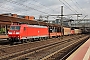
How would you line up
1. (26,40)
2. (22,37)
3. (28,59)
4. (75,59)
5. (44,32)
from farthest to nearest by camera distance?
(44,32) → (26,40) → (22,37) → (28,59) → (75,59)

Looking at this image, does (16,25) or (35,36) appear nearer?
(16,25)

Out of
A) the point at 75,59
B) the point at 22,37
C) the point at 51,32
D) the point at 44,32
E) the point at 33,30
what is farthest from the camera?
the point at 51,32

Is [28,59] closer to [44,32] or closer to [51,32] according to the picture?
[44,32]

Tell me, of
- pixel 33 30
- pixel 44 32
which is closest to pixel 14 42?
pixel 33 30

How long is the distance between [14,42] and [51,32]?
18.5m

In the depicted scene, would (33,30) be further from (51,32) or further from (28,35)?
(51,32)

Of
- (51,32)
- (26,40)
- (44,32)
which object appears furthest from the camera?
(51,32)

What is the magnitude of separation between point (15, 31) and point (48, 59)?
14212 millimetres

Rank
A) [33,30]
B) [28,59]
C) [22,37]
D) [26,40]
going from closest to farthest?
1. [28,59]
2. [22,37]
3. [26,40]
4. [33,30]

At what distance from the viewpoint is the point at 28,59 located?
12.6m

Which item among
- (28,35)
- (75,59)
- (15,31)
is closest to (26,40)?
(28,35)

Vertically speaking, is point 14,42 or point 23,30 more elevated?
point 23,30

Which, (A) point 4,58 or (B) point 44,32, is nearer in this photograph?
(A) point 4,58

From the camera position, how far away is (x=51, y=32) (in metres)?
44.4
